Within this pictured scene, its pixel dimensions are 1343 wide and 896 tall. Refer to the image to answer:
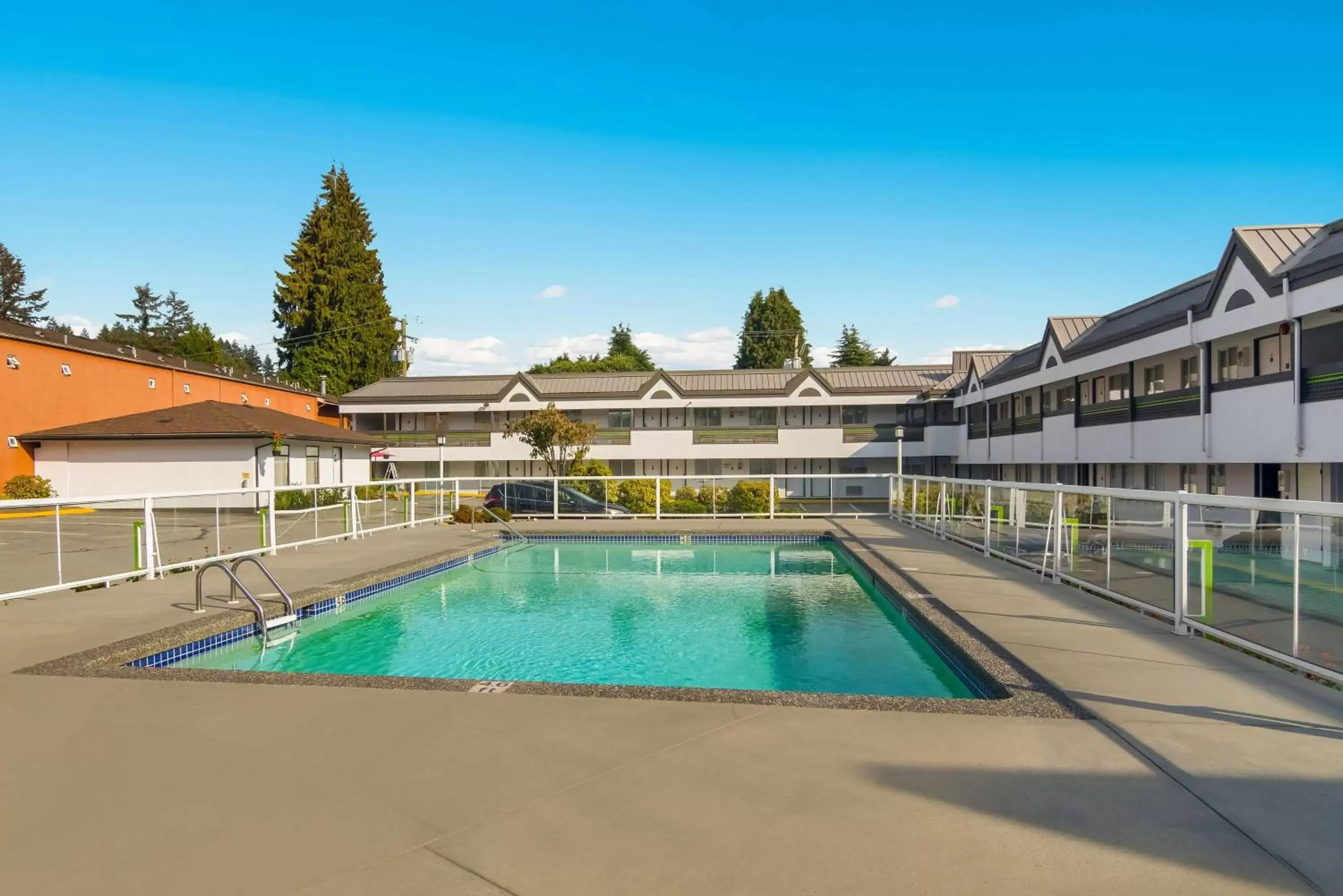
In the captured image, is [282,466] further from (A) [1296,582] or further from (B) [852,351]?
(B) [852,351]

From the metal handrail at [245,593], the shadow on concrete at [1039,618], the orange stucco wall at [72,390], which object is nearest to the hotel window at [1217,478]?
the shadow on concrete at [1039,618]

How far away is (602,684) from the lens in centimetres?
628

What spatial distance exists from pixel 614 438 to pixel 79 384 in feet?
75.7

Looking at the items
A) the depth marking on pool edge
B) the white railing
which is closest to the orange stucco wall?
the depth marking on pool edge

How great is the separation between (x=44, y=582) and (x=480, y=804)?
9.48 metres

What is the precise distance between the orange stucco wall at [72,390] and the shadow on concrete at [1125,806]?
32392 millimetres

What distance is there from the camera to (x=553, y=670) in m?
8.78

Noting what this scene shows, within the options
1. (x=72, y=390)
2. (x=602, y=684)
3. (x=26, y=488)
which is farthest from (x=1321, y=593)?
(x=72, y=390)

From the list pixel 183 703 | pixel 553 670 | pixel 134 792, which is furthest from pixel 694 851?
pixel 553 670

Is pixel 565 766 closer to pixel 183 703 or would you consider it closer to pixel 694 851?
pixel 694 851

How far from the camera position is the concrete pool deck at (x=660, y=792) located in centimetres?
315

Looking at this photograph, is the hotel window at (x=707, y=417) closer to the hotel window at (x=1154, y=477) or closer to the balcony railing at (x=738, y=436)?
the balcony railing at (x=738, y=436)

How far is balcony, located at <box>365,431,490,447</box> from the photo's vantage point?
4212 centimetres

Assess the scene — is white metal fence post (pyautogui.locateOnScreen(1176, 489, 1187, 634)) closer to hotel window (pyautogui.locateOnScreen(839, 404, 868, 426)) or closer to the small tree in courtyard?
the small tree in courtyard
